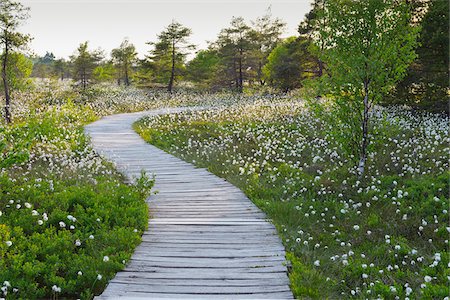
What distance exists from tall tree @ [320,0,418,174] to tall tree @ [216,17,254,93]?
3321cm

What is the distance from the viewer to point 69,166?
973 centimetres

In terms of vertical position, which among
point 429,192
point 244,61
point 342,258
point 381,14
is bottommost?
point 342,258

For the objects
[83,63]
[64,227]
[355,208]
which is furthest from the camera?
[83,63]

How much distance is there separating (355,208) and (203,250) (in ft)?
11.5

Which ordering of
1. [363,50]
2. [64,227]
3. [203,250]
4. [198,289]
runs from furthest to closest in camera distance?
[363,50], [64,227], [203,250], [198,289]

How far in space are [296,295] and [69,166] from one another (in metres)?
7.27

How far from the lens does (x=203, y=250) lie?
571 centimetres

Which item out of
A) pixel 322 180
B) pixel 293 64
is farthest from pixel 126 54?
pixel 322 180

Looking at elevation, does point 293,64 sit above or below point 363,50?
above

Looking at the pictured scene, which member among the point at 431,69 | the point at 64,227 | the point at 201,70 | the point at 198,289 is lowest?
the point at 198,289

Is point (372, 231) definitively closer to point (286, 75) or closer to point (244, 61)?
point (286, 75)

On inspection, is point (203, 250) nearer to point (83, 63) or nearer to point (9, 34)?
point (9, 34)

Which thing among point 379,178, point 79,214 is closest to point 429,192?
point 379,178

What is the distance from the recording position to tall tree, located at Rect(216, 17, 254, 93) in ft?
138
